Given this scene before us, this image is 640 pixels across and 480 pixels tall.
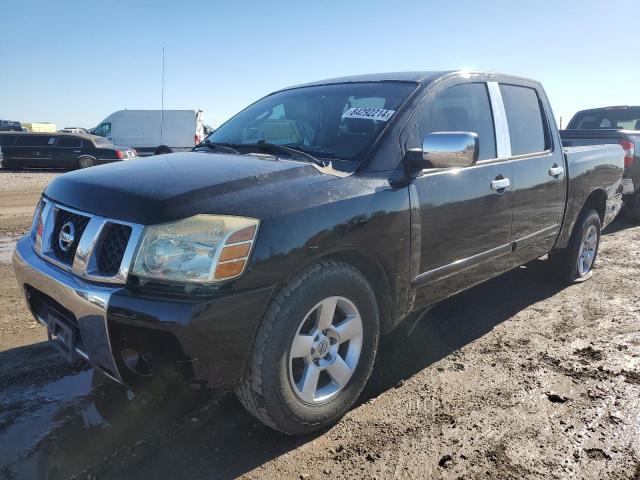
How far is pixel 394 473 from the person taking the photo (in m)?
2.33

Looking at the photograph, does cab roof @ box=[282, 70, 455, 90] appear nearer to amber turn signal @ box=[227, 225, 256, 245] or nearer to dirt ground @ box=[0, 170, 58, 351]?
amber turn signal @ box=[227, 225, 256, 245]

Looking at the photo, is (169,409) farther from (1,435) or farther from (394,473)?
(394,473)

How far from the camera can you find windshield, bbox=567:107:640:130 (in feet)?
30.7

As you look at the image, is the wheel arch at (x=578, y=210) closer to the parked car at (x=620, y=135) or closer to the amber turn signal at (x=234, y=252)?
the parked car at (x=620, y=135)

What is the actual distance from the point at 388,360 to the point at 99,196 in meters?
2.08

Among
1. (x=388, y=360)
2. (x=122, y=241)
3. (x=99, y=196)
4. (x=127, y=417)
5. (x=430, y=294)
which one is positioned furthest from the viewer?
(x=388, y=360)

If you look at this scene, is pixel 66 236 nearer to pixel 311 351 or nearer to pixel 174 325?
pixel 174 325

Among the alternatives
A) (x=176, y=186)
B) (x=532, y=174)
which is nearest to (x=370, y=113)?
(x=176, y=186)

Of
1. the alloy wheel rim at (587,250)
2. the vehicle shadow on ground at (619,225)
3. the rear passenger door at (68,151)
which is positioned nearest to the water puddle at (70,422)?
the alloy wheel rim at (587,250)

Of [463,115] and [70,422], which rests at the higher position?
[463,115]

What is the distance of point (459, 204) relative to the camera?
318 cm

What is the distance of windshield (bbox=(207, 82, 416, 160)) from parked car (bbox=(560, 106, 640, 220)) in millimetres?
4052

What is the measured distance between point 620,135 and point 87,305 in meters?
7.72

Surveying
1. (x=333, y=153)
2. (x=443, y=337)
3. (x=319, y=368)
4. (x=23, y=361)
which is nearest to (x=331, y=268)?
(x=319, y=368)
